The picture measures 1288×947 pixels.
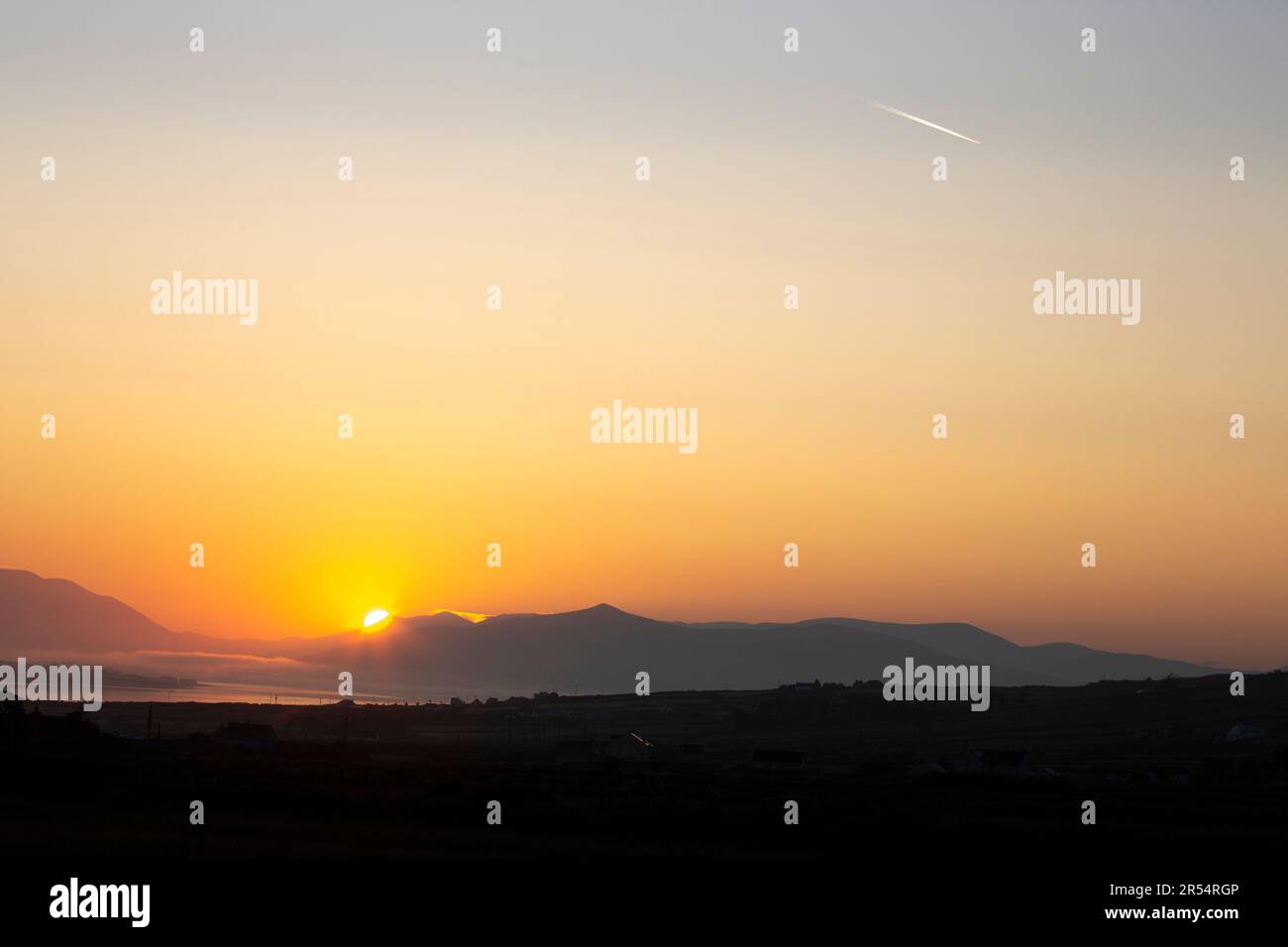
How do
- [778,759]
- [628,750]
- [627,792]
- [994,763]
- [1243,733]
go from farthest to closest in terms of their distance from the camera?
[1243,733], [628,750], [778,759], [994,763], [627,792]

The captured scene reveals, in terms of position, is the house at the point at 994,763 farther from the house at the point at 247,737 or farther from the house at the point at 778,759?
the house at the point at 247,737

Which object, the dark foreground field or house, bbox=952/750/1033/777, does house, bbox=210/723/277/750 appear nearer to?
the dark foreground field

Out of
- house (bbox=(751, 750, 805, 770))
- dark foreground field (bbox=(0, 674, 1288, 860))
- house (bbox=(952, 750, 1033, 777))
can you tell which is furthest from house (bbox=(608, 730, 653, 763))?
house (bbox=(952, 750, 1033, 777))

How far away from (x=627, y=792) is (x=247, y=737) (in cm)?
3881

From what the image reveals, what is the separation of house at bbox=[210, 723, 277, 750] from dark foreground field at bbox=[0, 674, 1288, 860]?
0.27m

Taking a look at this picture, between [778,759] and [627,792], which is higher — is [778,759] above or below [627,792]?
below

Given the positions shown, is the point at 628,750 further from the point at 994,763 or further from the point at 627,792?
the point at 627,792

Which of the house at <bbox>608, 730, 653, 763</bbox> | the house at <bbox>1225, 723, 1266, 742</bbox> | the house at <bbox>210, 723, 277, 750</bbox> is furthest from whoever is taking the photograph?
the house at <bbox>1225, 723, 1266, 742</bbox>

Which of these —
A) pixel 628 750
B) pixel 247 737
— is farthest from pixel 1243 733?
pixel 247 737

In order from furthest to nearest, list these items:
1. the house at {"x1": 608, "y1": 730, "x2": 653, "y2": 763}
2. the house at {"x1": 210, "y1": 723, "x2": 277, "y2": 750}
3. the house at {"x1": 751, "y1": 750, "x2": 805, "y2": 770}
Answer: the house at {"x1": 608, "y1": 730, "x2": 653, "y2": 763}
the house at {"x1": 751, "y1": 750, "x2": 805, "y2": 770}
the house at {"x1": 210, "y1": 723, "x2": 277, "y2": 750}

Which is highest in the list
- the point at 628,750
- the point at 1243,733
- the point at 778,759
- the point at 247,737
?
the point at 247,737

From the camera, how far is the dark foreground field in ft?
101

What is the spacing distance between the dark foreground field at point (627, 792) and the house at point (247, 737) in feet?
0.88

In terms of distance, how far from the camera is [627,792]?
48812mm
